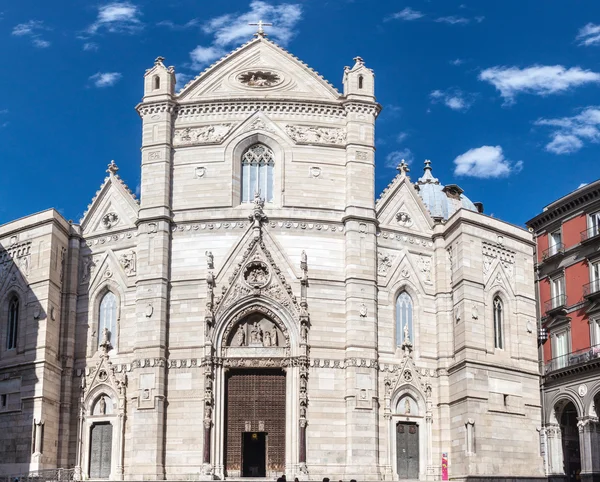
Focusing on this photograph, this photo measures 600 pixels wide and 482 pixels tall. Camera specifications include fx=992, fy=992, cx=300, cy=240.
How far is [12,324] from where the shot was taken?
45344 millimetres

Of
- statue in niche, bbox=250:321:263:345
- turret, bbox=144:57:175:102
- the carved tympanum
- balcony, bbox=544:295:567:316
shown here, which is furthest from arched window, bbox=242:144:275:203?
balcony, bbox=544:295:567:316

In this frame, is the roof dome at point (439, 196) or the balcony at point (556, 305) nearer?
the balcony at point (556, 305)

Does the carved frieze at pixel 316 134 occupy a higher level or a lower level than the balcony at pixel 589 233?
higher

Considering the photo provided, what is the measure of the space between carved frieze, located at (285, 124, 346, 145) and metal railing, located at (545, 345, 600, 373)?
1654cm

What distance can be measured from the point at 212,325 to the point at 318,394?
5.34m

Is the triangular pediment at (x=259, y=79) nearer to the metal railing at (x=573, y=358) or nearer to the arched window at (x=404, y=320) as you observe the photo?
the arched window at (x=404, y=320)

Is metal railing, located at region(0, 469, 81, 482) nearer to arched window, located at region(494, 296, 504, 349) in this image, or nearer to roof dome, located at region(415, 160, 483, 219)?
arched window, located at region(494, 296, 504, 349)

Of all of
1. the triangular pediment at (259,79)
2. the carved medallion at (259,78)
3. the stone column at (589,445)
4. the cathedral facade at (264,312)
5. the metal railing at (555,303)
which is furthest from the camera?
the metal railing at (555,303)

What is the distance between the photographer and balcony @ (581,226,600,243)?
5128 centimetres

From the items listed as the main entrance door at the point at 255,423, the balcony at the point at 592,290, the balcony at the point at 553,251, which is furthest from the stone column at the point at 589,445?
the main entrance door at the point at 255,423

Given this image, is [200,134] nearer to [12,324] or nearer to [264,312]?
[264,312]

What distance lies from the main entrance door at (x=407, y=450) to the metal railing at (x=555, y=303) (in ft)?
45.0

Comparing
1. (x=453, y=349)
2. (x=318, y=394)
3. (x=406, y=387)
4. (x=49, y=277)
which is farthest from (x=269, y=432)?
(x=49, y=277)

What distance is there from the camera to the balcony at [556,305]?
52.5 m
